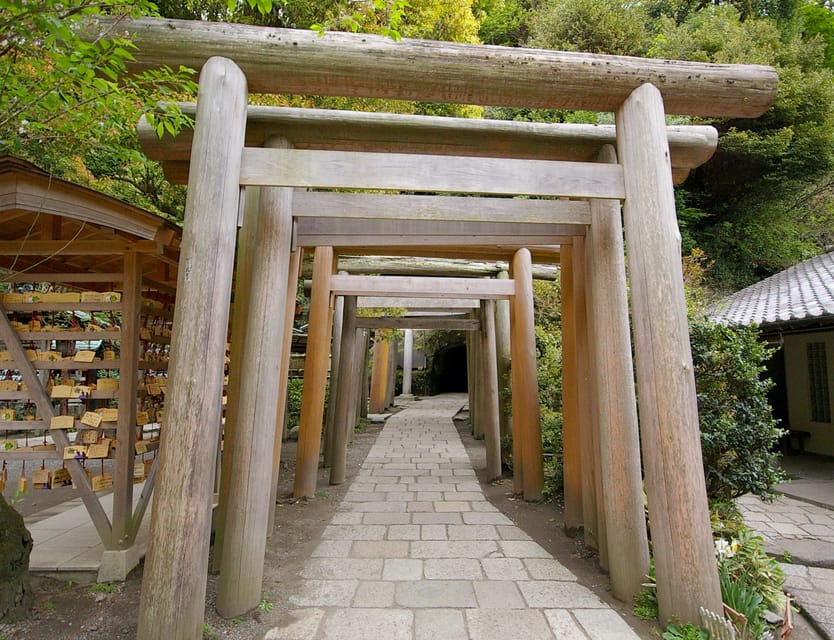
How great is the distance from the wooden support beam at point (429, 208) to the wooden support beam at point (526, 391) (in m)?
2.27

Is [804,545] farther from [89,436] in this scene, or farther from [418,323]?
[418,323]

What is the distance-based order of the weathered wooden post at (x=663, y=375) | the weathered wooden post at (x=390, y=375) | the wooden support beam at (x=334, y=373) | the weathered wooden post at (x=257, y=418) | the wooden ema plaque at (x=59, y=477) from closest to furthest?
the weathered wooden post at (x=663, y=375) → the weathered wooden post at (x=257, y=418) → the wooden ema plaque at (x=59, y=477) → the wooden support beam at (x=334, y=373) → the weathered wooden post at (x=390, y=375)

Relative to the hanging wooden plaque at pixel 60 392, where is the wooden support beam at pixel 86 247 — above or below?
above

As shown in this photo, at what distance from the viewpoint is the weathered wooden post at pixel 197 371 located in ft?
7.32

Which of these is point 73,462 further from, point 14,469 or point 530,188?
point 14,469

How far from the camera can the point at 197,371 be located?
7.76 ft

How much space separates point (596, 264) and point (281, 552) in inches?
134

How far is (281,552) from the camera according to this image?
389 cm

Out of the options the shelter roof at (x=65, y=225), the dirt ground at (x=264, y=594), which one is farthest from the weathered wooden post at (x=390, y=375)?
the shelter roof at (x=65, y=225)

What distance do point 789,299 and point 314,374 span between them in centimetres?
755

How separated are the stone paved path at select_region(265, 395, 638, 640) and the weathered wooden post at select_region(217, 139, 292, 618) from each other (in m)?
0.39

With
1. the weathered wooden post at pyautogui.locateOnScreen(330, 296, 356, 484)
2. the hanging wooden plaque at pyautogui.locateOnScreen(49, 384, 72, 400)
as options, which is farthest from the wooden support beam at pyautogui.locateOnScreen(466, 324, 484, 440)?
the hanging wooden plaque at pyautogui.locateOnScreen(49, 384, 72, 400)

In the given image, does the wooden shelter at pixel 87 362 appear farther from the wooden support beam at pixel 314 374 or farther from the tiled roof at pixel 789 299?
the tiled roof at pixel 789 299

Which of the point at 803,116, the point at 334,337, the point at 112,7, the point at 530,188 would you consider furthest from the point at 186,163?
the point at 803,116
